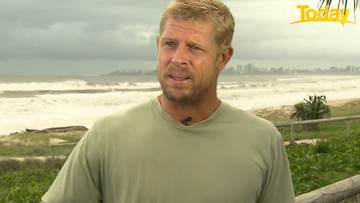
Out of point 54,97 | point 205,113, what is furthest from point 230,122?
point 54,97

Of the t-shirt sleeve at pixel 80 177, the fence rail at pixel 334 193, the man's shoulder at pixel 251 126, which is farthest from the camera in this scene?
the fence rail at pixel 334 193

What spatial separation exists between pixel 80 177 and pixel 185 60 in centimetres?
43

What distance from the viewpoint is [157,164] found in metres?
1.48

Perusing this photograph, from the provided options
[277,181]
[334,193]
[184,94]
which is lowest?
[334,193]

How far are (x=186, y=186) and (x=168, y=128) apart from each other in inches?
6.6

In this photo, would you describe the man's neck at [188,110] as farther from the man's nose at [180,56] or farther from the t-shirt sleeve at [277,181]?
the t-shirt sleeve at [277,181]

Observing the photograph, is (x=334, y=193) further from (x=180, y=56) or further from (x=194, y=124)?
(x=180, y=56)

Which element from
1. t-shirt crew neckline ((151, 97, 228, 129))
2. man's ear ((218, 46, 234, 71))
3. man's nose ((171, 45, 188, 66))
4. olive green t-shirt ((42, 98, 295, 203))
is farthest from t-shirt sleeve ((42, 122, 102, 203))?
man's ear ((218, 46, 234, 71))

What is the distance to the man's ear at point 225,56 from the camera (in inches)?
62.8

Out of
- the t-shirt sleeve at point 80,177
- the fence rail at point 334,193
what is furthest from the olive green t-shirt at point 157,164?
the fence rail at point 334,193

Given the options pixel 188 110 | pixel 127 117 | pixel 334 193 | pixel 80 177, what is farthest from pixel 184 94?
pixel 334 193

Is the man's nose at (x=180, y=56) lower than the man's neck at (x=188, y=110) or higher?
higher

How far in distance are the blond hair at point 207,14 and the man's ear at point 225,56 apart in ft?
0.09

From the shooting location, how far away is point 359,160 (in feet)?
24.8
